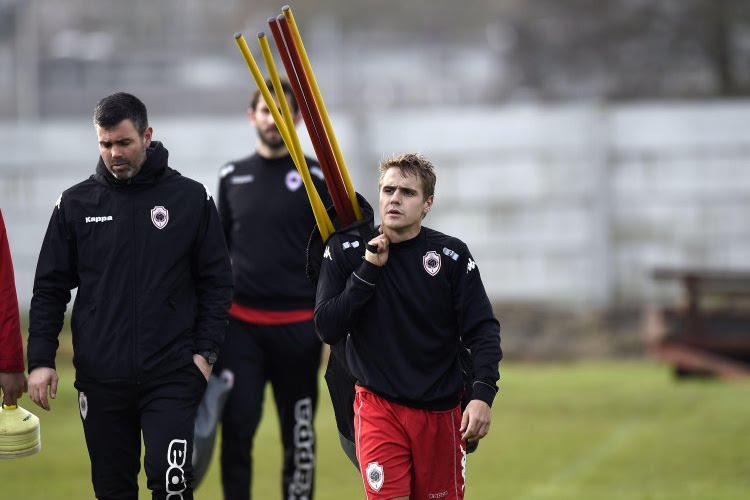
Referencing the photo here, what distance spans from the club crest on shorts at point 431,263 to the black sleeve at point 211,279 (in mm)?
918

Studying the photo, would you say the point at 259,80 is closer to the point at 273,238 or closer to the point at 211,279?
the point at 211,279

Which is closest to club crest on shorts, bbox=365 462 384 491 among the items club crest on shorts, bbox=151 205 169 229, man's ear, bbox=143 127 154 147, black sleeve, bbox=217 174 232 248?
club crest on shorts, bbox=151 205 169 229

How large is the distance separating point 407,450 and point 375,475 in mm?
175

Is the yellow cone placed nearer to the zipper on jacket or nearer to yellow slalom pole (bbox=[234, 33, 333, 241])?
the zipper on jacket

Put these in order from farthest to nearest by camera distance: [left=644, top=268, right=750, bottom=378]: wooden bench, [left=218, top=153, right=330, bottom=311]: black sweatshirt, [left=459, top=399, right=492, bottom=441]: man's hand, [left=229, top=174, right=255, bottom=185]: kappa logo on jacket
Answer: [left=644, top=268, right=750, bottom=378]: wooden bench < [left=229, top=174, right=255, bottom=185]: kappa logo on jacket < [left=218, top=153, right=330, bottom=311]: black sweatshirt < [left=459, top=399, right=492, bottom=441]: man's hand

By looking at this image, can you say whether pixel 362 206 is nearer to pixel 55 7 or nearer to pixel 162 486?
pixel 162 486

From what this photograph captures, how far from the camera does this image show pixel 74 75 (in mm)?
30953

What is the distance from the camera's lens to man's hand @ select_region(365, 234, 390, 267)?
17.5 feet

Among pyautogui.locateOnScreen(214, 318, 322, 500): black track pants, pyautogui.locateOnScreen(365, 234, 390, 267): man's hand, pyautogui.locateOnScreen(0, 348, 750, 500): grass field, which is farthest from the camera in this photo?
pyautogui.locateOnScreen(0, 348, 750, 500): grass field

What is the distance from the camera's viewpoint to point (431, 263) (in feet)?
18.1

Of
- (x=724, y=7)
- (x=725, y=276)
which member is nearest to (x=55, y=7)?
(x=724, y=7)

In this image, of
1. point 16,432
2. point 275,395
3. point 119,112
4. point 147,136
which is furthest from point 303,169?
point 275,395

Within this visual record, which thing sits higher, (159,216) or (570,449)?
(159,216)

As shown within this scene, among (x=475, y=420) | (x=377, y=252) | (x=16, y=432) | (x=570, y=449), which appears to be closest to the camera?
(x=475, y=420)
